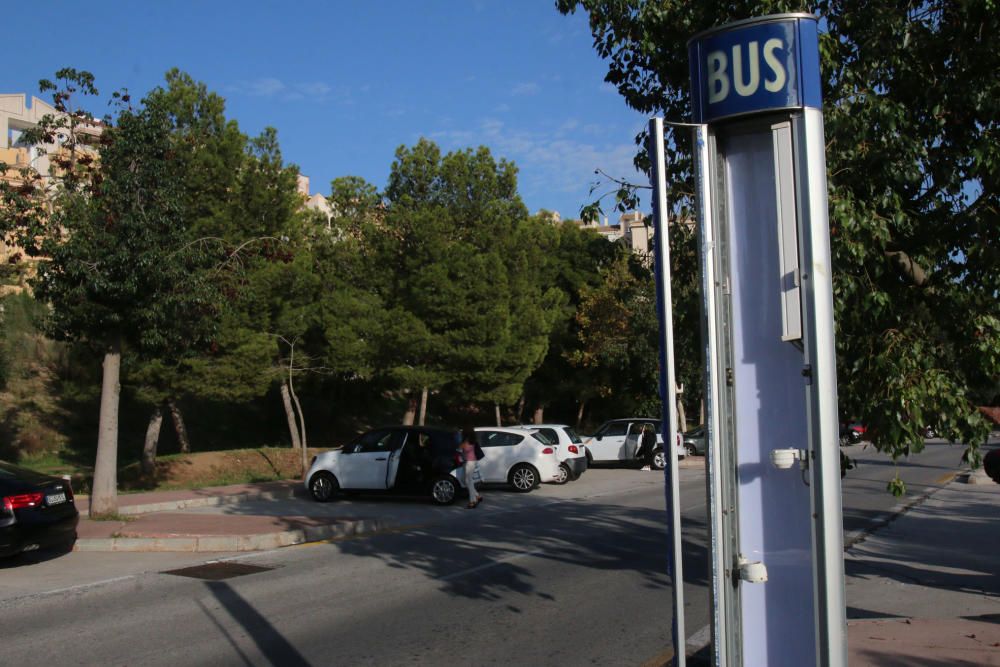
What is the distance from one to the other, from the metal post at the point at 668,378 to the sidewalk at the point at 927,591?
3.51m

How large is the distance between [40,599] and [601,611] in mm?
5825

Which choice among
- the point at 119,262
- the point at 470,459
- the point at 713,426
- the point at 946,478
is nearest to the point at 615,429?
the point at 946,478

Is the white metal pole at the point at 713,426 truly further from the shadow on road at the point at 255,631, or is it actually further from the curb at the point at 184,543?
the curb at the point at 184,543

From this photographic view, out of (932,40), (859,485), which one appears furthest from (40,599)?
(859,485)

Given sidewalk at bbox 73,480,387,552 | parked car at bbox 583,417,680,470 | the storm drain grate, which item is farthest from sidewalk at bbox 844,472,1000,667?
parked car at bbox 583,417,680,470

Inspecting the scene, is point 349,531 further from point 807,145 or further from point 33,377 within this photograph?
point 33,377

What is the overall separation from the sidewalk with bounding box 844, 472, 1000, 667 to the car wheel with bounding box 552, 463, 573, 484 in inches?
331

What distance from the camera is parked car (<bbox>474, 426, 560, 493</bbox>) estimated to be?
20.8m

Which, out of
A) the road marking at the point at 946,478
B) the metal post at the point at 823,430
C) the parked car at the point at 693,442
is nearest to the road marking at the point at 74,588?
the metal post at the point at 823,430

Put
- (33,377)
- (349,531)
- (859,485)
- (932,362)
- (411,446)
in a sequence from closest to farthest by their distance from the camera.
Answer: (932,362) < (349,531) < (411,446) < (859,485) < (33,377)

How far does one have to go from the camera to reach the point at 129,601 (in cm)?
884

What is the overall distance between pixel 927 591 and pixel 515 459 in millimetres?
12398

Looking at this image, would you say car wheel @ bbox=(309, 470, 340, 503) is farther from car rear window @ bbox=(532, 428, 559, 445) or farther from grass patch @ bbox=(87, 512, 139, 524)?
car rear window @ bbox=(532, 428, 559, 445)

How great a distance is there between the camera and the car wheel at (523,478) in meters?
20.8
